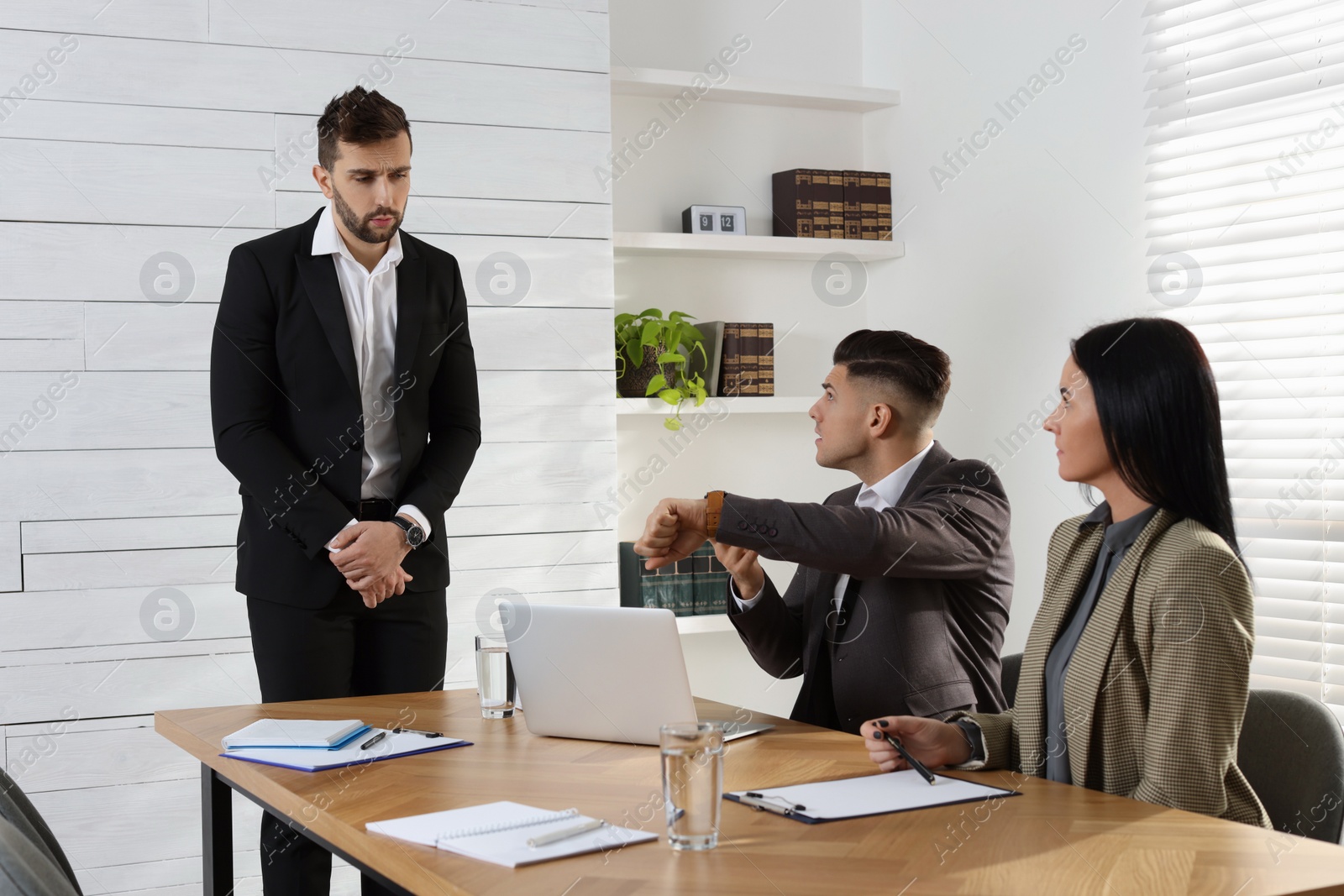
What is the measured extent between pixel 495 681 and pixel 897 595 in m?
0.70

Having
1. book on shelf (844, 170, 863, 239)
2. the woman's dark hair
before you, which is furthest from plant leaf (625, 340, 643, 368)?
the woman's dark hair

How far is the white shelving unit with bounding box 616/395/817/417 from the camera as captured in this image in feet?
12.3

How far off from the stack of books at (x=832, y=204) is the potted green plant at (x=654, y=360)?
23.6 inches

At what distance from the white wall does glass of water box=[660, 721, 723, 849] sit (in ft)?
8.16

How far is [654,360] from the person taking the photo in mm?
3812

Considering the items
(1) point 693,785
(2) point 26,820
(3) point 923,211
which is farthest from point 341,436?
(3) point 923,211

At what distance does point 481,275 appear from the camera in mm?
3371

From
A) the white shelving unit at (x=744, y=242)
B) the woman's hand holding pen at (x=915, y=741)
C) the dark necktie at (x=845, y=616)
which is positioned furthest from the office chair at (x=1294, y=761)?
the white shelving unit at (x=744, y=242)

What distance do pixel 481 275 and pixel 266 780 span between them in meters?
2.04

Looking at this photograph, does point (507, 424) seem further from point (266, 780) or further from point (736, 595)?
point (266, 780)

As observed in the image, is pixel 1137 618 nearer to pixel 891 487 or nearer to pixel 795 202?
pixel 891 487

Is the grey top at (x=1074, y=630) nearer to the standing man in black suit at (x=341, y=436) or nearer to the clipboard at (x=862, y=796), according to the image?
the clipboard at (x=862, y=796)

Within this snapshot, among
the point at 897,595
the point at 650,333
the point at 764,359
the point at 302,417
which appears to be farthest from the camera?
the point at 764,359

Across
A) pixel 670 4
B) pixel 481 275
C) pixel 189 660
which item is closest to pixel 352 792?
pixel 189 660
